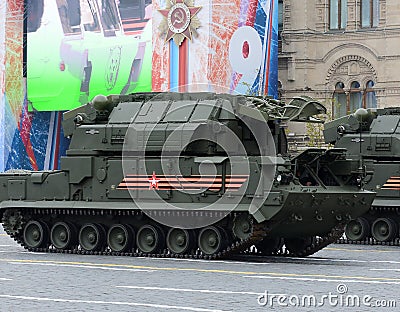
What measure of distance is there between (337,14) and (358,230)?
30.4 metres

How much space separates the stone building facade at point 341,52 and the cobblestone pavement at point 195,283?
32744 mm

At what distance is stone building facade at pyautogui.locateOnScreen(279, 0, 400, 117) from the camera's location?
181 ft

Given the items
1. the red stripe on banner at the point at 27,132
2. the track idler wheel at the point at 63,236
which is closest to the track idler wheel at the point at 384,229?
the track idler wheel at the point at 63,236

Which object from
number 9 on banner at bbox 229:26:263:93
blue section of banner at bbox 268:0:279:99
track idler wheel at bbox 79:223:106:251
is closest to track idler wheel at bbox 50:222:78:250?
track idler wheel at bbox 79:223:106:251

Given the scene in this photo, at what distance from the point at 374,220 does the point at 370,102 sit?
28.2 metres

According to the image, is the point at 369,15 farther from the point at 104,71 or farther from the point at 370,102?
the point at 104,71

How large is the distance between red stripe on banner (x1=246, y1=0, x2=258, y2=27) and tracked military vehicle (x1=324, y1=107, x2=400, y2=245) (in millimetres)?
25498

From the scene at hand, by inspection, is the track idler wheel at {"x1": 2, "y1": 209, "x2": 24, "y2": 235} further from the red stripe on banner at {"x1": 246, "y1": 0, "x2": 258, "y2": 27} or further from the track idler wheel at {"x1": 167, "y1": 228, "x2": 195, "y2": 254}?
the red stripe on banner at {"x1": 246, "y1": 0, "x2": 258, "y2": 27}

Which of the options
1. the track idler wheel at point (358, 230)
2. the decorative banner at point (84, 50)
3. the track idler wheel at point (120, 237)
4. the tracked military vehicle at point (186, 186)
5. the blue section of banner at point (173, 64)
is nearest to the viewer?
the tracked military vehicle at point (186, 186)

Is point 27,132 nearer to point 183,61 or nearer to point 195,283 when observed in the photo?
point 183,61

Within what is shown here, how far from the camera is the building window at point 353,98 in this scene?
183 feet

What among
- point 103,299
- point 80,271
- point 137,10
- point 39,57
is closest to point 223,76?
point 137,10

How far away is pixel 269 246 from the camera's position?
2353 centimetres

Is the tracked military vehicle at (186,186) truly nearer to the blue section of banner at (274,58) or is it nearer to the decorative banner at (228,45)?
the decorative banner at (228,45)
